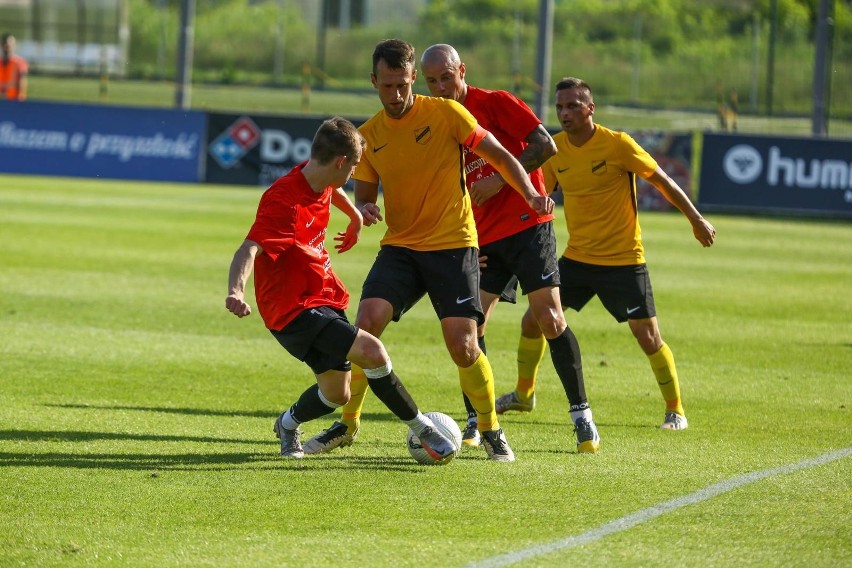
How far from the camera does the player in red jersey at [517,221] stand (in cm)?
754

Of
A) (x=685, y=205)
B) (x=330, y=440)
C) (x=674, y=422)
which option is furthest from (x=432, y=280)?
(x=674, y=422)

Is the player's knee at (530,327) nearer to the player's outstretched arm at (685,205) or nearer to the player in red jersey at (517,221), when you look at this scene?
the player in red jersey at (517,221)

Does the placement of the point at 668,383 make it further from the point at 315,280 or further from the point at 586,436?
the point at 315,280

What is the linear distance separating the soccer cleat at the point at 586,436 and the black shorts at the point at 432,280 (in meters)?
0.82

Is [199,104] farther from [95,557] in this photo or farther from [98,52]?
[95,557]

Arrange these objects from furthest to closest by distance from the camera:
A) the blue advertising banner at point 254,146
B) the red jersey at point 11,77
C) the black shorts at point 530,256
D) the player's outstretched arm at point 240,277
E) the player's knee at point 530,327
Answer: the red jersey at point 11,77 → the blue advertising banner at point 254,146 → the player's knee at point 530,327 → the black shorts at point 530,256 → the player's outstretched arm at point 240,277

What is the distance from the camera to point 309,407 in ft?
23.8

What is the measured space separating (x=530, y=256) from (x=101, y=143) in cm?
2172

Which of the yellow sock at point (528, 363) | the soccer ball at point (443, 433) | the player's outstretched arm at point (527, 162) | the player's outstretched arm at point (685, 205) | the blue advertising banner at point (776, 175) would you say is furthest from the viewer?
the blue advertising banner at point (776, 175)

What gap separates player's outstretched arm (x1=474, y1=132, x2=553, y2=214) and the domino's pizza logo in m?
21.0

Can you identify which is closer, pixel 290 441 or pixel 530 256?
pixel 290 441

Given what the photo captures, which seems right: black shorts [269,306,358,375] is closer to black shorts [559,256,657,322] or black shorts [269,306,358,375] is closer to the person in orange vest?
black shorts [559,256,657,322]

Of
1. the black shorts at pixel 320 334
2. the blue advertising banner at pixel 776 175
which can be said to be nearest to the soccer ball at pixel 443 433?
the black shorts at pixel 320 334

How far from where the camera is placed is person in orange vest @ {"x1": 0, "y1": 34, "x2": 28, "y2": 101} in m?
30.2
